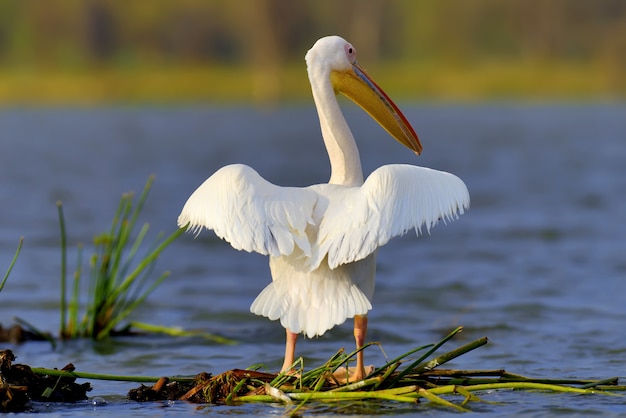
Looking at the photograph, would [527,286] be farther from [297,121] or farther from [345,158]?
[297,121]

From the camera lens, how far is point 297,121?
4806 centimetres

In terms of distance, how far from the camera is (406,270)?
12453mm

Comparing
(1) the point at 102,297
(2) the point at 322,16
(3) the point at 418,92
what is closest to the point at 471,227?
(1) the point at 102,297

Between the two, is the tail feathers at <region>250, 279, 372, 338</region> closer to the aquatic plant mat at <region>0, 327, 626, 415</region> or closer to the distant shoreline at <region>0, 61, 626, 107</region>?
the aquatic plant mat at <region>0, 327, 626, 415</region>

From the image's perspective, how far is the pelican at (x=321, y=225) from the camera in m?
5.57

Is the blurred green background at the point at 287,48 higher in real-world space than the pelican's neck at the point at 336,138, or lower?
higher

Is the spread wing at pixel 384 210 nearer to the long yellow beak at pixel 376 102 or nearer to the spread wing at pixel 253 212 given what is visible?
the spread wing at pixel 253 212

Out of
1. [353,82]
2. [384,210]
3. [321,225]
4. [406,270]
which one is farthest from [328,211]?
[406,270]

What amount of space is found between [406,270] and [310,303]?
6.70 meters

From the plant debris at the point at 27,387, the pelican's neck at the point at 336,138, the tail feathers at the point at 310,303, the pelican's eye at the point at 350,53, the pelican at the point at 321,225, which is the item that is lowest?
the plant debris at the point at 27,387

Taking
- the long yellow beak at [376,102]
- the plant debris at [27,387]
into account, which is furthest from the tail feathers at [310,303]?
the long yellow beak at [376,102]

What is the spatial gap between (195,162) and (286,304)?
21268 millimetres

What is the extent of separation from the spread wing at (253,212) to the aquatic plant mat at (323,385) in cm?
57

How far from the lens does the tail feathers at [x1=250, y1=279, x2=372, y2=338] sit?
5699mm
